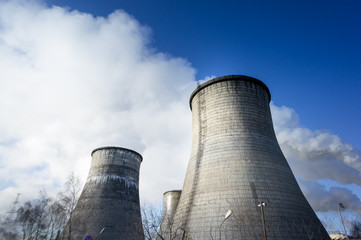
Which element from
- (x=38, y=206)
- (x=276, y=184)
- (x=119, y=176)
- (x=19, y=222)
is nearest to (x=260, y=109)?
(x=276, y=184)

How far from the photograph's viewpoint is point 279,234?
9.65 m

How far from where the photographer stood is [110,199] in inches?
749

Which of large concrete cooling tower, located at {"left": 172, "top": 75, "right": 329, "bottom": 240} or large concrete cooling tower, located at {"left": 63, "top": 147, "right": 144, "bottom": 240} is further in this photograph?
large concrete cooling tower, located at {"left": 63, "top": 147, "right": 144, "bottom": 240}

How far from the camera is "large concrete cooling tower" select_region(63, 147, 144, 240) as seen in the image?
703 inches

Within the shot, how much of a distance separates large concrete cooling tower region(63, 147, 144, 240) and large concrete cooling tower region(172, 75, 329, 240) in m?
6.97

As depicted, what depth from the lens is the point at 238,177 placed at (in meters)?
11.5

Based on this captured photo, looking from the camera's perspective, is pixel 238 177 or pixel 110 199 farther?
pixel 110 199

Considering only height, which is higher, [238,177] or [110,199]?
A: [110,199]

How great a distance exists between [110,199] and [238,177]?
457 inches

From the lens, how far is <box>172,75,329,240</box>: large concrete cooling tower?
1011cm

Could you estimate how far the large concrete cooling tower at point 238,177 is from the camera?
10109 mm

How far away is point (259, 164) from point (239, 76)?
5647 mm

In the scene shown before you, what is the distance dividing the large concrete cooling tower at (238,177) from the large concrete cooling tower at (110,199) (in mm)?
6965

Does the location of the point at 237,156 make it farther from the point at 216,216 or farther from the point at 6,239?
the point at 6,239
